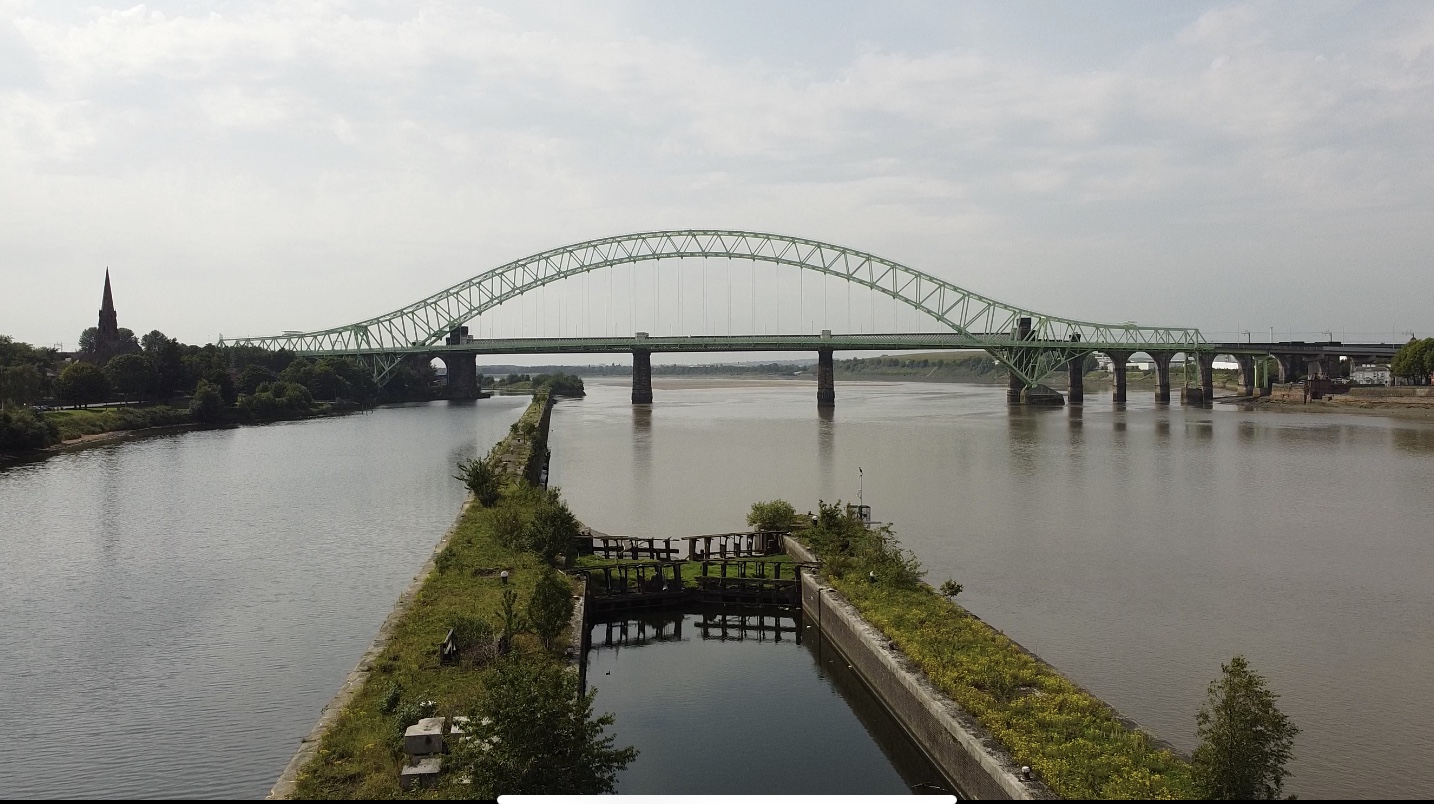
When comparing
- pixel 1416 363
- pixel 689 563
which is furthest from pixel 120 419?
pixel 1416 363

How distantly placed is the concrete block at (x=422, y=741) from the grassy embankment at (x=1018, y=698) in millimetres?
5532

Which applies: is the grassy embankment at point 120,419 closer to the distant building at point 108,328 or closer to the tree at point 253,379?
the tree at point 253,379

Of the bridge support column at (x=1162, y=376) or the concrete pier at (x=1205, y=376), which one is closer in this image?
the concrete pier at (x=1205, y=376)

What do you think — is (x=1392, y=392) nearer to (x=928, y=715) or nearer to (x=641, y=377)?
(x=641, y=377)

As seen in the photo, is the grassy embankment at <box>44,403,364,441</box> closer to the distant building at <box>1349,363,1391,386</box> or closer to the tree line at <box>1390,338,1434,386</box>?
the tree line at <box>1390,338,1434,386</box>

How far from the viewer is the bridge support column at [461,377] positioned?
353 ft

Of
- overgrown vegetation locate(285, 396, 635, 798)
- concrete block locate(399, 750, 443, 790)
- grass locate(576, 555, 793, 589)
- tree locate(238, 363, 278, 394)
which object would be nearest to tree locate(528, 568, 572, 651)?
overgrown vegetation locate(285, 396, 635, 798)

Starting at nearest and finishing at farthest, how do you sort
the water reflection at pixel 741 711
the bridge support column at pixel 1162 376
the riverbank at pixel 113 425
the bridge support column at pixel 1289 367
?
the water reflection at pixel 741 711 < the riverbank at pixel 113 425 < the bridge support column at pixel 1162 376 < the bridge support column at pixel 1289 367

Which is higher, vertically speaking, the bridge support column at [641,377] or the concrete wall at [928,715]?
the bridge support column at [641,377]

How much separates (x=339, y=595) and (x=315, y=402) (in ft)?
238

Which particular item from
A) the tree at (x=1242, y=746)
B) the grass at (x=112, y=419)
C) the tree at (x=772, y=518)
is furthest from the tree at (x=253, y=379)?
the tree at (x=1242, y=746)

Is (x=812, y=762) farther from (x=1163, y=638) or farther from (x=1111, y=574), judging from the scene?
(x=1111, y=574)

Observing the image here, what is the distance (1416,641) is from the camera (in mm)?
16359

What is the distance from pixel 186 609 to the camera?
736 inches
